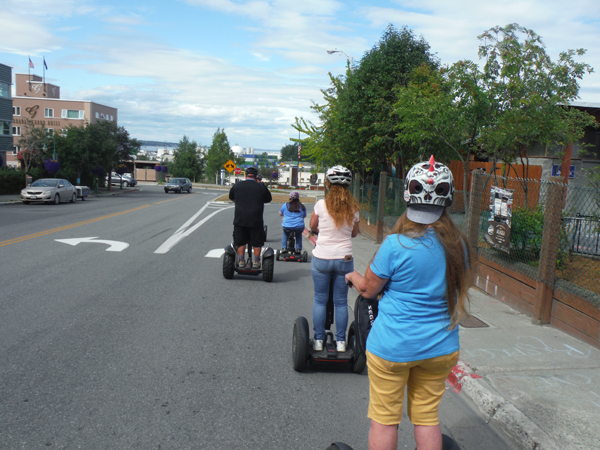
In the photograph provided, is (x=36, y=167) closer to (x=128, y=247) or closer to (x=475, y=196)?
(x=128, y=247)

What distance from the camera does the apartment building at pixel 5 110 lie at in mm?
42562

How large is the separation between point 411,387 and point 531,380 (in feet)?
8.20

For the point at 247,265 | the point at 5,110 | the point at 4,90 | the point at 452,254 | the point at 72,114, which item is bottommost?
the point at 247,265

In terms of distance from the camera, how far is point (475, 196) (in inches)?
321

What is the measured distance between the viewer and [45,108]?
78.1m

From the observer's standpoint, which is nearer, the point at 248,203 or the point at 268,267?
the point at 248,203

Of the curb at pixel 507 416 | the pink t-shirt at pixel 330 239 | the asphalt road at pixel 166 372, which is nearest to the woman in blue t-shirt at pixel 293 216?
the asphalt road at pixel 166 372

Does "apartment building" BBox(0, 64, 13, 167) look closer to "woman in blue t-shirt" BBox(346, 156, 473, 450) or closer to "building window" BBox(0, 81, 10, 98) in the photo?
"building window" BBox(0, 81, 10, 98)

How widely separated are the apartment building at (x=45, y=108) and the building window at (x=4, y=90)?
96.0ft

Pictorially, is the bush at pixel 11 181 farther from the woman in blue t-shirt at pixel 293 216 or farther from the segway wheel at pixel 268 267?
the segway wheel at pixel 268 267

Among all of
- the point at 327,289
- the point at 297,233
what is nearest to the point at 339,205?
the point at 327,289

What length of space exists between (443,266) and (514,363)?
308cm

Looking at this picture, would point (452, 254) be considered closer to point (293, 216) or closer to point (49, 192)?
point (293, 216)

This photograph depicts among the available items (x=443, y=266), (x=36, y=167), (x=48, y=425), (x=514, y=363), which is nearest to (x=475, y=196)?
(x=514, y=363)
